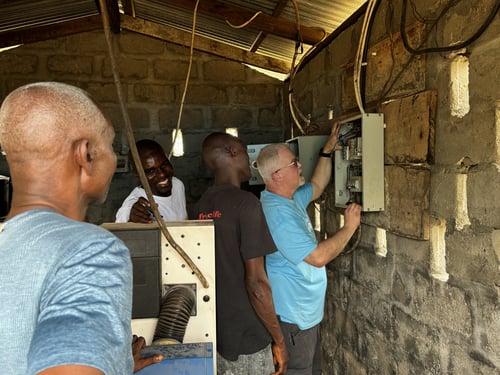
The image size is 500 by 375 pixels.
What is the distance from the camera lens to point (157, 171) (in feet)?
9.13

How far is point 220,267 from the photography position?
1.93 metres

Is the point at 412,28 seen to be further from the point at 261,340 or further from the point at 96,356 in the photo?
the point at 96,356

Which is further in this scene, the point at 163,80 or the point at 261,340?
the point at 163,80

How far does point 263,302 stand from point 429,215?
73 cm

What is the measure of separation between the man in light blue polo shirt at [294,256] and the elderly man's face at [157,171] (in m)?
0.78

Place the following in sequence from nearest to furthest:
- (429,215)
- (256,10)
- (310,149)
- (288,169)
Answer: (429,215), (288,169), (310,149), (256,10)

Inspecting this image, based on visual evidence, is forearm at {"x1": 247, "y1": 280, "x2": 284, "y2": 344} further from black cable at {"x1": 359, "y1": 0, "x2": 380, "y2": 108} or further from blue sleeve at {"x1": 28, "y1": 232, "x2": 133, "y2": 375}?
blue sleeve at {"x1": 28, "y1": 232, "x2": 133, "y2": 375}

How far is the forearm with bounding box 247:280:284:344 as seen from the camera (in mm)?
1855

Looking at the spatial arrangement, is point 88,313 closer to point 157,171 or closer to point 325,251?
point 325,251

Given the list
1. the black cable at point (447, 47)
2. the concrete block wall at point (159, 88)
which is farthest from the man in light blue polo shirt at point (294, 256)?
the concrete block wall at point (159, 88)

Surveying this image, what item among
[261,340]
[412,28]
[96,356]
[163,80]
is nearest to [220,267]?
[261,340]

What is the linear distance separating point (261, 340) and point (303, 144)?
1.18 metres

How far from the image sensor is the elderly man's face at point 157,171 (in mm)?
2742

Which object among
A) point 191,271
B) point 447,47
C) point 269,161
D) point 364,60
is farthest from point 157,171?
point 447,47
